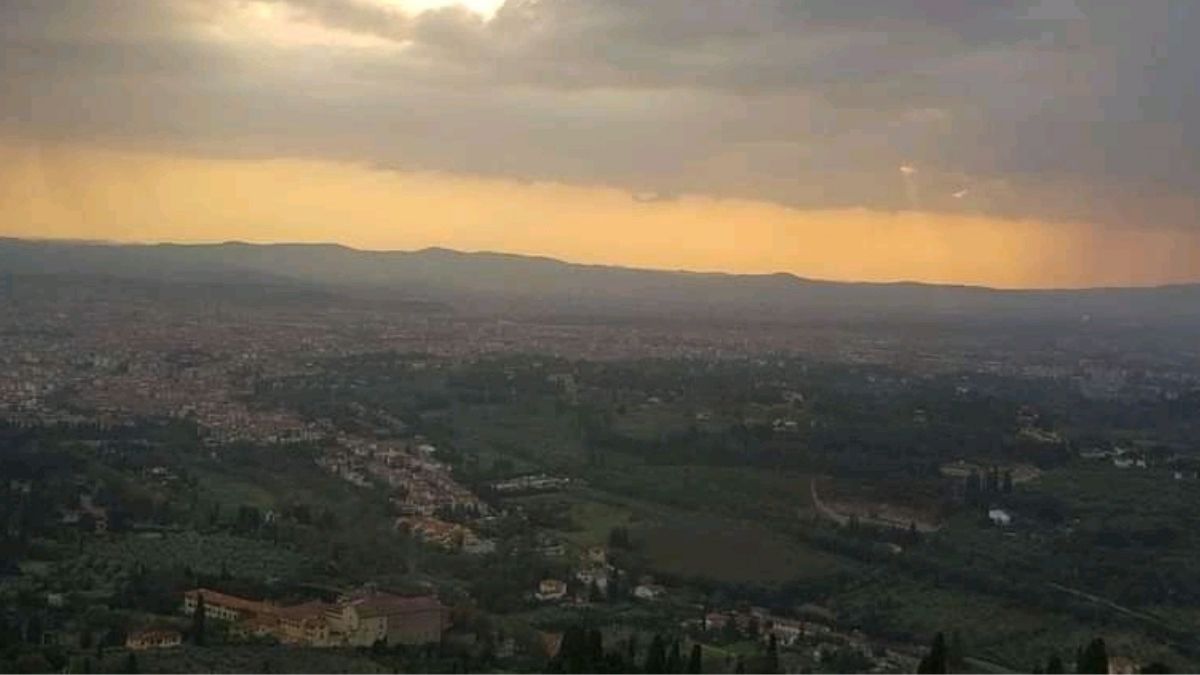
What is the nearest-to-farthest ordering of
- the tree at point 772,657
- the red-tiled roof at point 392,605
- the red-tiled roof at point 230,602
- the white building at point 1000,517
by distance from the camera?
the tree at point 772,657
the red-tiled roof at point 392,605
the red-tiled roof at point 230,602
the white building at point 1000,517

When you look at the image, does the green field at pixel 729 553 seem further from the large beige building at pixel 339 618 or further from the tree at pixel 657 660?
the tree at pixel 657 660

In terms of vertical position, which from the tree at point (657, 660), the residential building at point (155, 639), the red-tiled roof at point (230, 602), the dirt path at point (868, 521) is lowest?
the residential building at point (155, 639)

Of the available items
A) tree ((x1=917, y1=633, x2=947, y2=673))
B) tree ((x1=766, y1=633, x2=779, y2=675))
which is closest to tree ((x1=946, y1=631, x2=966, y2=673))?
tree ((x1=766, y1=633, x2=779, y2=675))

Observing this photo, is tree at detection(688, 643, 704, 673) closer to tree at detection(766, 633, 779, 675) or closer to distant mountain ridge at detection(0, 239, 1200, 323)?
tree at detection(766, 633, 779, 675)

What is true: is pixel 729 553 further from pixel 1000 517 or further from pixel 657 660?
pixel 657 660

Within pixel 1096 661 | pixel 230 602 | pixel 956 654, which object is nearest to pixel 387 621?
pixel 230 602

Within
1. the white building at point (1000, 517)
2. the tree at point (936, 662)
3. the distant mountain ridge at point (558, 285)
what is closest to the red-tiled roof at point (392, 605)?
the tree at point (936, 662)

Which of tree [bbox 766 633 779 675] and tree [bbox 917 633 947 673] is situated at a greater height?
tree [bbox 917 633 947 673]
